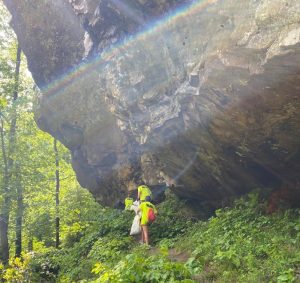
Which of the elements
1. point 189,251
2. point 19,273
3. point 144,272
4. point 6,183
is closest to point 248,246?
point 189,251

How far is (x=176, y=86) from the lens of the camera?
9328 millimetres

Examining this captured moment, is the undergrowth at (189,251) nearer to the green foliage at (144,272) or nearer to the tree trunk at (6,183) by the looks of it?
the green foliage at (144,272)

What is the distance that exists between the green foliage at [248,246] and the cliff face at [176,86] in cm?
118

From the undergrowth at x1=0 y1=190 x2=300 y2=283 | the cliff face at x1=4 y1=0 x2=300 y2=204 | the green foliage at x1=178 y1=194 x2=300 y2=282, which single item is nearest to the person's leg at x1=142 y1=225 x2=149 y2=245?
the undergrowth at x1=0 y1=190 x2=300 y2=283

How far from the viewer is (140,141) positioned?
1192 cm

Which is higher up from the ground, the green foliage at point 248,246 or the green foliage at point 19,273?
the green foliage at point 19,273

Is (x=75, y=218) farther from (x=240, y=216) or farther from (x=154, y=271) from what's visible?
(x=154, y=271)

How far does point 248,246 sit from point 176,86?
14.3 feet

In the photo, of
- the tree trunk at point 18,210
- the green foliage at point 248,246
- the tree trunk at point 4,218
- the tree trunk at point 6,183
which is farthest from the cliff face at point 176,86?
the tree trunk at point 4,218

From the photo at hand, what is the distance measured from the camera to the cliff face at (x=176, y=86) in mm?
6672

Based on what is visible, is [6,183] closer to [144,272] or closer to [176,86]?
[176,86]

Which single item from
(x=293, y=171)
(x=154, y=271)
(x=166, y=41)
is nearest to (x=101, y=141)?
(x=166, y=41)

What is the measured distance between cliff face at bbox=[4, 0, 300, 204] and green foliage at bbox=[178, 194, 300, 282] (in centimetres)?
118

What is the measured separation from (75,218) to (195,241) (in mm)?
12145
